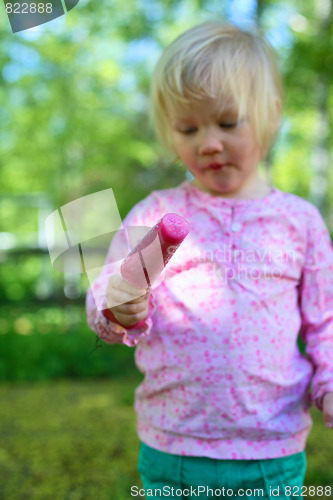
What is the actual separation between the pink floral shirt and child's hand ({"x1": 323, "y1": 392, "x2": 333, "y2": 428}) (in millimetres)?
24

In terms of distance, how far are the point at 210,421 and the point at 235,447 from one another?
0.08 meters

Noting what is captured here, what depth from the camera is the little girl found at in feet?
3.91

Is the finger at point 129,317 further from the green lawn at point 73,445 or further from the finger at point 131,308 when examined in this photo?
the green lawn at point 73,445

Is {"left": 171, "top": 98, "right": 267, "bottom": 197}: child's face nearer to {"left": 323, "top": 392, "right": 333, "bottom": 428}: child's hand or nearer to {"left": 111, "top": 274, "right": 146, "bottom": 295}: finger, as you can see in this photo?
{"left": 111, "top": 274, "right": 146, "bottom": 295}: finger

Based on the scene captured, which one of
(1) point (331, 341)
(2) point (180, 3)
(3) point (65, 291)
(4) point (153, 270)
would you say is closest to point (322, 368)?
(1) point (331, 341)

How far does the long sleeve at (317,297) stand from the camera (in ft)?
4.30

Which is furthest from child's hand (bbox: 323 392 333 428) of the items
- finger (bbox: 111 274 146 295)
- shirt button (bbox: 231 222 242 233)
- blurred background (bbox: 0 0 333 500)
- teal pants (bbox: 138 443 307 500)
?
blurred background (bbox: 0 0 333 500)

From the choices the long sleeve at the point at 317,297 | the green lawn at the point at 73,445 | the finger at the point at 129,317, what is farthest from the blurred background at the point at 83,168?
the long sleeve at the point at 317,297

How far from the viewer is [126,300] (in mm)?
961

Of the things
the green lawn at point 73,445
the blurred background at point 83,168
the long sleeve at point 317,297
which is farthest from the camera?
the blurred background at point 83,168

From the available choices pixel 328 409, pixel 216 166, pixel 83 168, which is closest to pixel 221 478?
pixel 328 409

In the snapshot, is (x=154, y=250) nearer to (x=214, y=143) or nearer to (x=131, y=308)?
(x=131, y=308)

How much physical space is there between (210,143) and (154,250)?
1.42 feet

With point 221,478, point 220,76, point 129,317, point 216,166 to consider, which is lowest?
point 221,478
